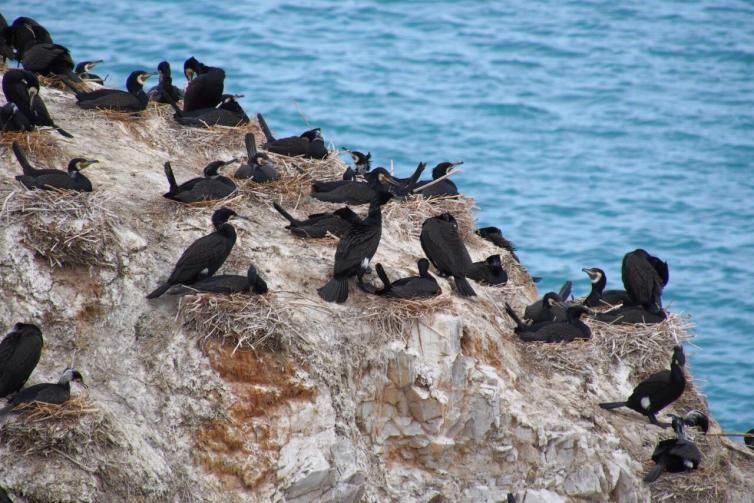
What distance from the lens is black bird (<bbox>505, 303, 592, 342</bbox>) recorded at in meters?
10.4

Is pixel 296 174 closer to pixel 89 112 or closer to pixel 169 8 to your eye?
pixel 89 112

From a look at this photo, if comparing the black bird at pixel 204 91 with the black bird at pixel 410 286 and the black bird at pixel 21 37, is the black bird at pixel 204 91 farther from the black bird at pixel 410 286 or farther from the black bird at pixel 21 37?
the black bird at pixel 410 286

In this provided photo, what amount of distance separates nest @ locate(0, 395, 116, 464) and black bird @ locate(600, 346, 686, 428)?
14.9ft

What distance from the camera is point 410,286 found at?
373 inches

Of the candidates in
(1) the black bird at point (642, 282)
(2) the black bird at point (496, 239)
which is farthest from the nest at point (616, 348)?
(2) the black bird at point (496, 239)

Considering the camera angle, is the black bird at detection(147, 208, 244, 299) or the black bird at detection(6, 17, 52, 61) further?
the black bird at detection(6, 17, 52, 61)

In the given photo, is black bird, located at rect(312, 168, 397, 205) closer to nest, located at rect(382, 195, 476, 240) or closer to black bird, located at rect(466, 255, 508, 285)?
nest, located at rect(382, 195, 476, 240)

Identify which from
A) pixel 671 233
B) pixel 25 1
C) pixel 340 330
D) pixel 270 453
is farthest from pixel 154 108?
pixel 25 1

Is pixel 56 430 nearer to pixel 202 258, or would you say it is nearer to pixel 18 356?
pixel 18 356

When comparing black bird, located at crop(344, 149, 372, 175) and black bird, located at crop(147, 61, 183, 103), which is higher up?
black bird, located at crop(147, 61, 183, 103)

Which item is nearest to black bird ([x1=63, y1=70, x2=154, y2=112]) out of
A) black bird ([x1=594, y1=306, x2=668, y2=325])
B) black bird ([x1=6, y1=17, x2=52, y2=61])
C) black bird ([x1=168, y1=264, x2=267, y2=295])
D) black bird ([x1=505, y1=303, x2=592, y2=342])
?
black bird ([x1=6, y1=17, x2=52, y2=61])

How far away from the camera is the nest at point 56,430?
7609 millimetres

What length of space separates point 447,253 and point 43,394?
147 inches

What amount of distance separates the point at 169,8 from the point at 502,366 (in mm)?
29049
